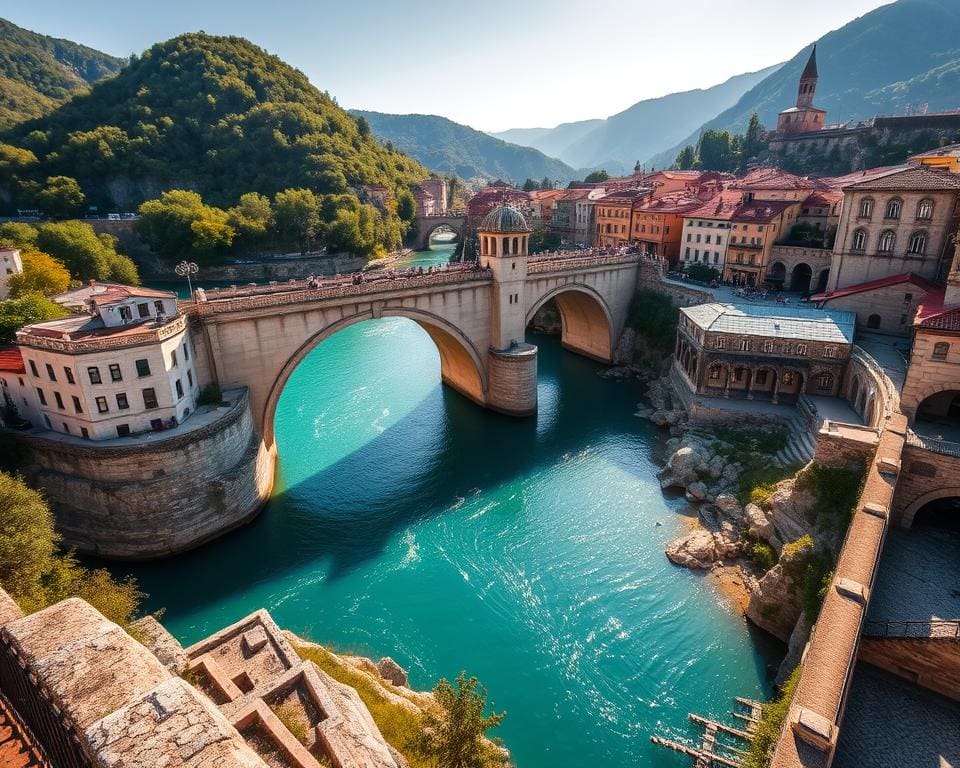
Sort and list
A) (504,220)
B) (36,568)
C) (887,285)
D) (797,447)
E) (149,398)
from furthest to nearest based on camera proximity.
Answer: (504,220)
(887,285)
(797,447)
(149,398)
(36,568)

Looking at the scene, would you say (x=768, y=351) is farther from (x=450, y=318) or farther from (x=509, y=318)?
(x=450, y=318)

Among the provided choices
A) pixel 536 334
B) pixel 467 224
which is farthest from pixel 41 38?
pixel 536 334

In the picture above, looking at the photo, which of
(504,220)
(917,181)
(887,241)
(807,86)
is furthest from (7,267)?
(807,86)

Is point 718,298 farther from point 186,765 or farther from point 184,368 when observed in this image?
point 186,765

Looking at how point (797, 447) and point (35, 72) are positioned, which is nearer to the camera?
point (797, 447)

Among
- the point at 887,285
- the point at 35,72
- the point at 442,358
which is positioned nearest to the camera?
the point at 887,285

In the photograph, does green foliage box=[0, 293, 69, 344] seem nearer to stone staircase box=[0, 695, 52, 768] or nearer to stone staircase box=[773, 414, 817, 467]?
stone staircase box=[0, 695, 52, 768]

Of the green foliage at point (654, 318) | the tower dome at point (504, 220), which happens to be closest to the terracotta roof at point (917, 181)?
the green foliage at point (654, 318)
